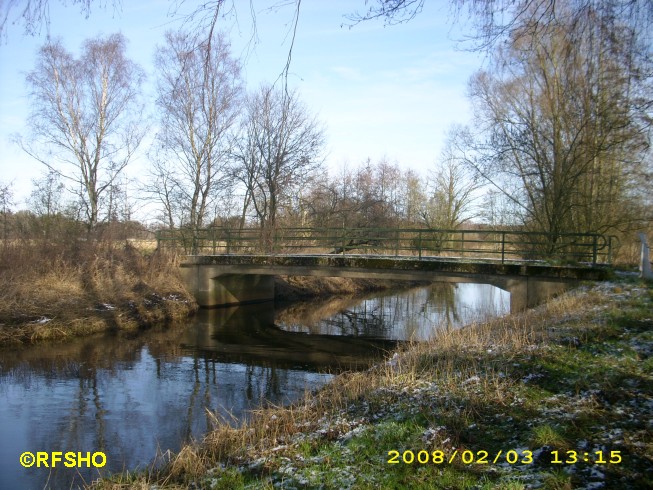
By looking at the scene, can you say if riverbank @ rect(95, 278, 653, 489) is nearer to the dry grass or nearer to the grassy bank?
the dry grass

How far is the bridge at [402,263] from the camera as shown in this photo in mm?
14078

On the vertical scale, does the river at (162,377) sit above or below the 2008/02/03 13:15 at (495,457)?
below

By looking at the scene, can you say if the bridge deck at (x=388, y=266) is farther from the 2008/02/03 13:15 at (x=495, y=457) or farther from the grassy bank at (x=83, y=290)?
the 2008/02/03 13:15 at (x=495, y=457)

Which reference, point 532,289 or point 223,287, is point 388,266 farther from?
point 223,287

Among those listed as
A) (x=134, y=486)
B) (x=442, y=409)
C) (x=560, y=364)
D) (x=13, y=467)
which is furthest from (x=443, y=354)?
(x=13, y=467)

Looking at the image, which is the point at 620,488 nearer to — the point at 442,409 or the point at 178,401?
the point at 442,409

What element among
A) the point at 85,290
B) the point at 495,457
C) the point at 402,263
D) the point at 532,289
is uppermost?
the point at 402,263

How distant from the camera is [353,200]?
27.5 meters

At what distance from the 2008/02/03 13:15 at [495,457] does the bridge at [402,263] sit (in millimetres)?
9199

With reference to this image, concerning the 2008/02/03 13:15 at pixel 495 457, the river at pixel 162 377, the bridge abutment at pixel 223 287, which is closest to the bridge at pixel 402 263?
the bridge abutment at pixel 223 287

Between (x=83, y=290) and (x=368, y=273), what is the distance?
9.65 metres

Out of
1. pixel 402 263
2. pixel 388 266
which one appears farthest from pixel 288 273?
pixel 402 263

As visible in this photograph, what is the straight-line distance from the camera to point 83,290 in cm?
1634

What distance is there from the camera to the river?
6566 millimetres
